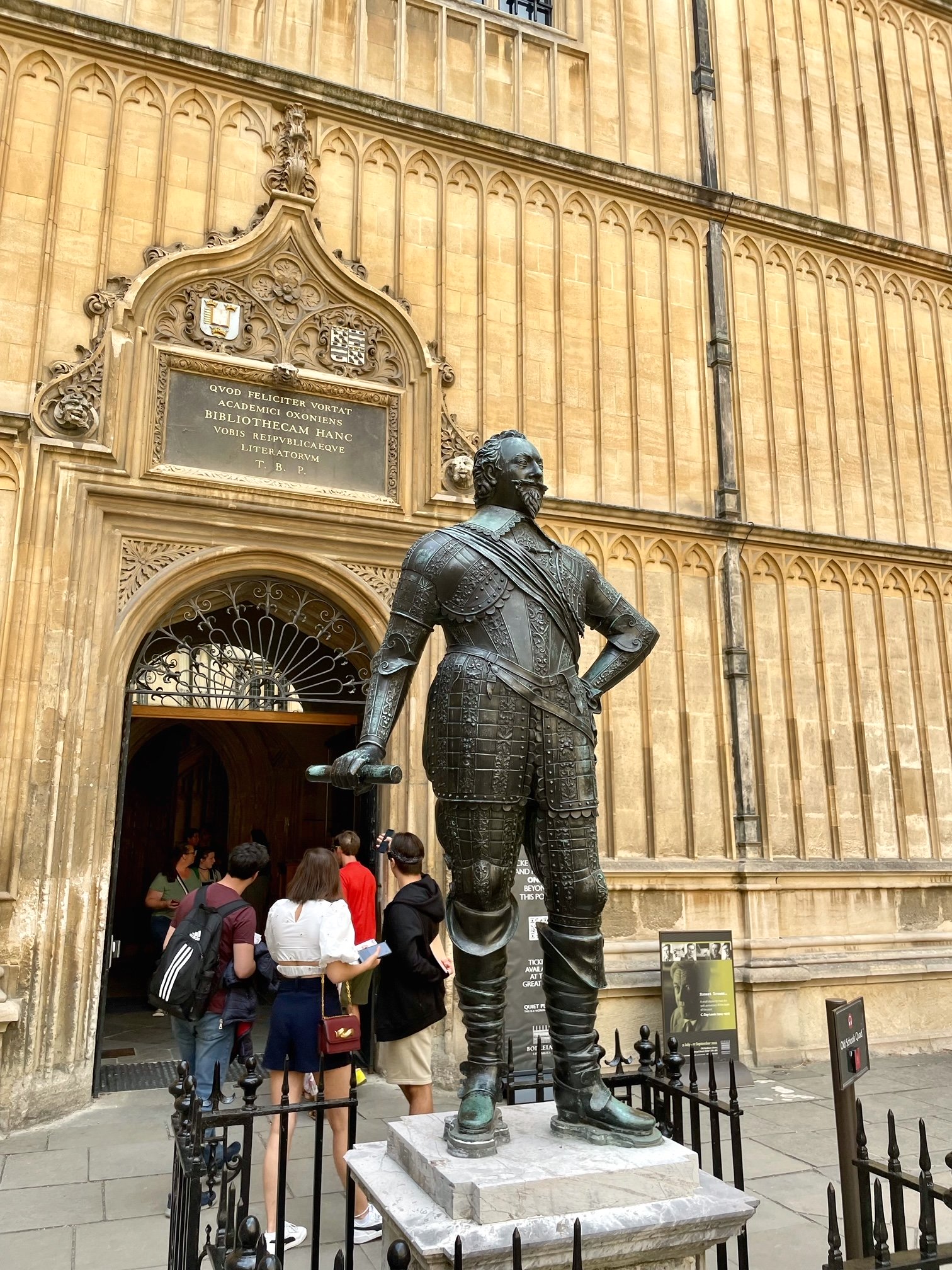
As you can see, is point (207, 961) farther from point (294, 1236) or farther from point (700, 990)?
point (700, 990)

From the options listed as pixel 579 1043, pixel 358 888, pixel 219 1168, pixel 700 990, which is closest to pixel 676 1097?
pixel 579 1043

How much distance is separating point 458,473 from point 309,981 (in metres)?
4.64

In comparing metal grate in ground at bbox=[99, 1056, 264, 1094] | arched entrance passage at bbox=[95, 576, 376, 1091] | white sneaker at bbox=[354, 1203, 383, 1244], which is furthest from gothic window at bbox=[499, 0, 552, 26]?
white sneaker at bbox=[354, 1203, 383, 1244]

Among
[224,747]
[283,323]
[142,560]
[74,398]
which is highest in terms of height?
[283,323]

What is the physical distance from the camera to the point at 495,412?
814 cm

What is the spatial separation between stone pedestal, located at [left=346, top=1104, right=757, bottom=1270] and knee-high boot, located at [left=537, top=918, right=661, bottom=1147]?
0.07 m

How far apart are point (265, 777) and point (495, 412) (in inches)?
314

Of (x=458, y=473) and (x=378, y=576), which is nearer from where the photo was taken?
(x=378, y=576)

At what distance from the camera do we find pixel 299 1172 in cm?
481

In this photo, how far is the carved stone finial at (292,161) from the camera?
7.74 metres

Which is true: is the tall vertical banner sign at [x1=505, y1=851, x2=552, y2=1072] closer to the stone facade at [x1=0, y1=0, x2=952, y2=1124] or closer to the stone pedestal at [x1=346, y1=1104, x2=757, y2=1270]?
the stone facade at [x1=0, y1=0, x2=952, y2=1124]

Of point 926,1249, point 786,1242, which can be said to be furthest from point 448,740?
point 786,1242

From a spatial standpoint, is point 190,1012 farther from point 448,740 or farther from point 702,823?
point 702,823

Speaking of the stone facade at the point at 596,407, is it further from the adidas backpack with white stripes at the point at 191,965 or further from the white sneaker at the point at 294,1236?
the white sneaker at the point at 294,1236
